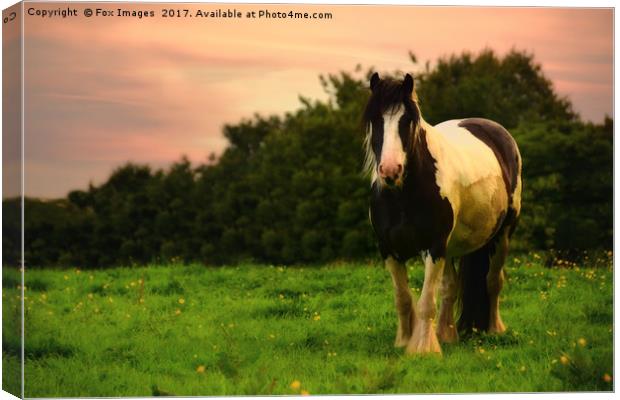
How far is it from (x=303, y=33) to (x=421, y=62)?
1443 mm

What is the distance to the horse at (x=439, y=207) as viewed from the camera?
892 cm

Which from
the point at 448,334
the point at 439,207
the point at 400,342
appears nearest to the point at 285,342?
the point at 400,342

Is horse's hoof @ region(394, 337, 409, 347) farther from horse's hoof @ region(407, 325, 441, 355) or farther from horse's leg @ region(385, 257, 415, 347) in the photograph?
horse's hoof @ region(407, 325, 441, 355)

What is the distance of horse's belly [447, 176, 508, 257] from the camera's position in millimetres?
9883

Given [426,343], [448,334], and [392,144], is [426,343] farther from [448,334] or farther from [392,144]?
[392,144]

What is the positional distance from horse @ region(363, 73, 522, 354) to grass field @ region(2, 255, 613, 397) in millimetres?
332

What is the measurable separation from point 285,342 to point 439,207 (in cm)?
184

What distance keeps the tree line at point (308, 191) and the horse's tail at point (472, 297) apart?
1.06 meters

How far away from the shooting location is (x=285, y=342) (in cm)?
988

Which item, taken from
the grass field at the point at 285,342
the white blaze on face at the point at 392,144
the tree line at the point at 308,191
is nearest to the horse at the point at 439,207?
the white blaze on face at the point at 392,144

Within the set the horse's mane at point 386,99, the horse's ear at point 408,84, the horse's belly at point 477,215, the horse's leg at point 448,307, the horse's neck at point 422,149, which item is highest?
the horse's ear at point 408,84

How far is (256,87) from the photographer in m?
10.2

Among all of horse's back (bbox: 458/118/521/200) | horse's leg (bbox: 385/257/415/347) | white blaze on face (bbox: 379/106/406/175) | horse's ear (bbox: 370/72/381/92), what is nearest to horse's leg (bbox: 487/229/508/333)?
horse's back (bbox: 458/118/521/200)

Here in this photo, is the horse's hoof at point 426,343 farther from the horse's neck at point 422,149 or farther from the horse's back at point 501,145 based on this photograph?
the horse's back at point 501,145
